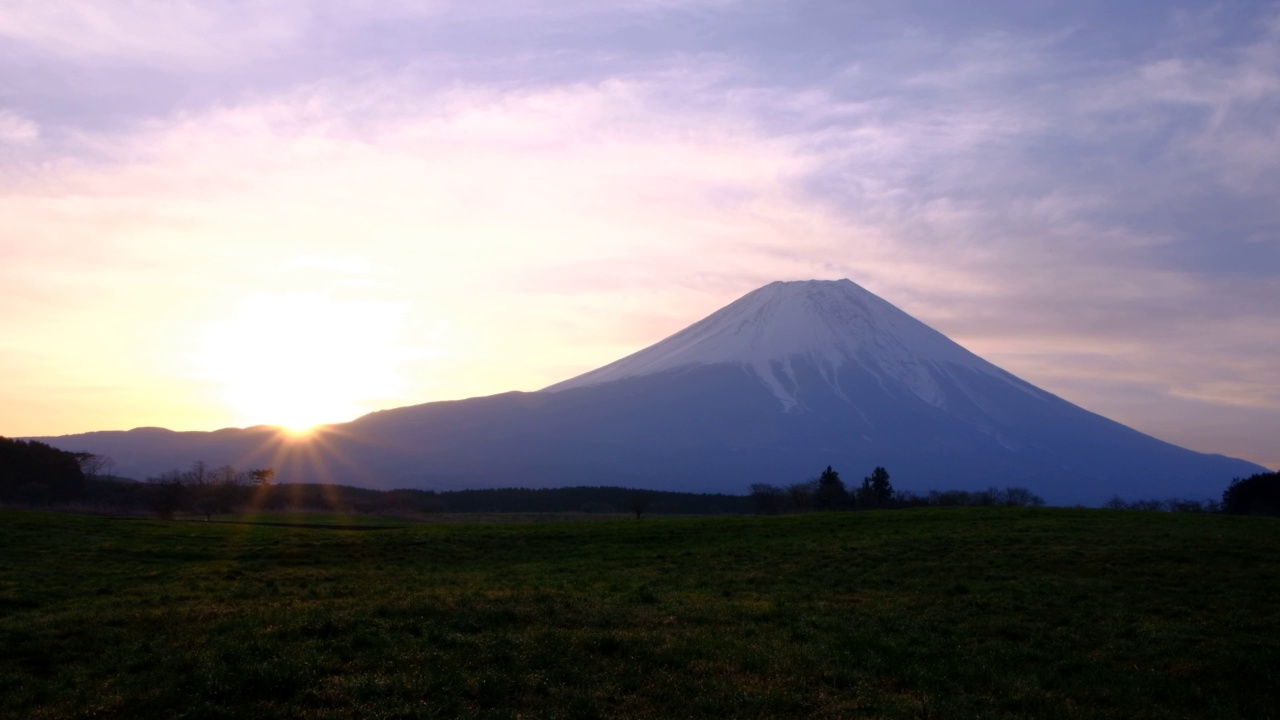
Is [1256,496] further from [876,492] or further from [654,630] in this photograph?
[654,630]

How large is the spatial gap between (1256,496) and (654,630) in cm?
5586

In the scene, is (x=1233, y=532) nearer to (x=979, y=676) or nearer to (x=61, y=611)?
(x=979, y=676)

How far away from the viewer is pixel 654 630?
1457 centimetres

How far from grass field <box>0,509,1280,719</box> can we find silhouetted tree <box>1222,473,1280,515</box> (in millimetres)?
31891

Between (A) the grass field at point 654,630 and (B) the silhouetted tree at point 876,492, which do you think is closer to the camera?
(A) the grass field at point 654,630

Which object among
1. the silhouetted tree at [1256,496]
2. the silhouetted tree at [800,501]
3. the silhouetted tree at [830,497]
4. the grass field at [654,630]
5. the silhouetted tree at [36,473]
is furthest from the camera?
the silhouetted tree at [800,501]

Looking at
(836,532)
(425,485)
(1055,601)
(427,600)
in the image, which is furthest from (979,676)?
(425,485)

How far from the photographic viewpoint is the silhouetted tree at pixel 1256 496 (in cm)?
5488

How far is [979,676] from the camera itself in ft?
40.8

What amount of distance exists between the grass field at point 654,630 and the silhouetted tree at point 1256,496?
3189 cm

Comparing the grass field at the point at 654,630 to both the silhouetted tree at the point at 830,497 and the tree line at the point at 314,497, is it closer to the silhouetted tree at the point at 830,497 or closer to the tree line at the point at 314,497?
the tree line at the point at 314,497

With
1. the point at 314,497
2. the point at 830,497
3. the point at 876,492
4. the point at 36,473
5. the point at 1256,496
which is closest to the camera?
the point at 1256,496

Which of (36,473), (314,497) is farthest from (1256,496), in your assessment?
(36,473)

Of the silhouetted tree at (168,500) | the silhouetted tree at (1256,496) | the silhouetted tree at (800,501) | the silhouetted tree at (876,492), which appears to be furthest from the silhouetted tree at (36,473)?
the silhouetted tree at (1256,496)
